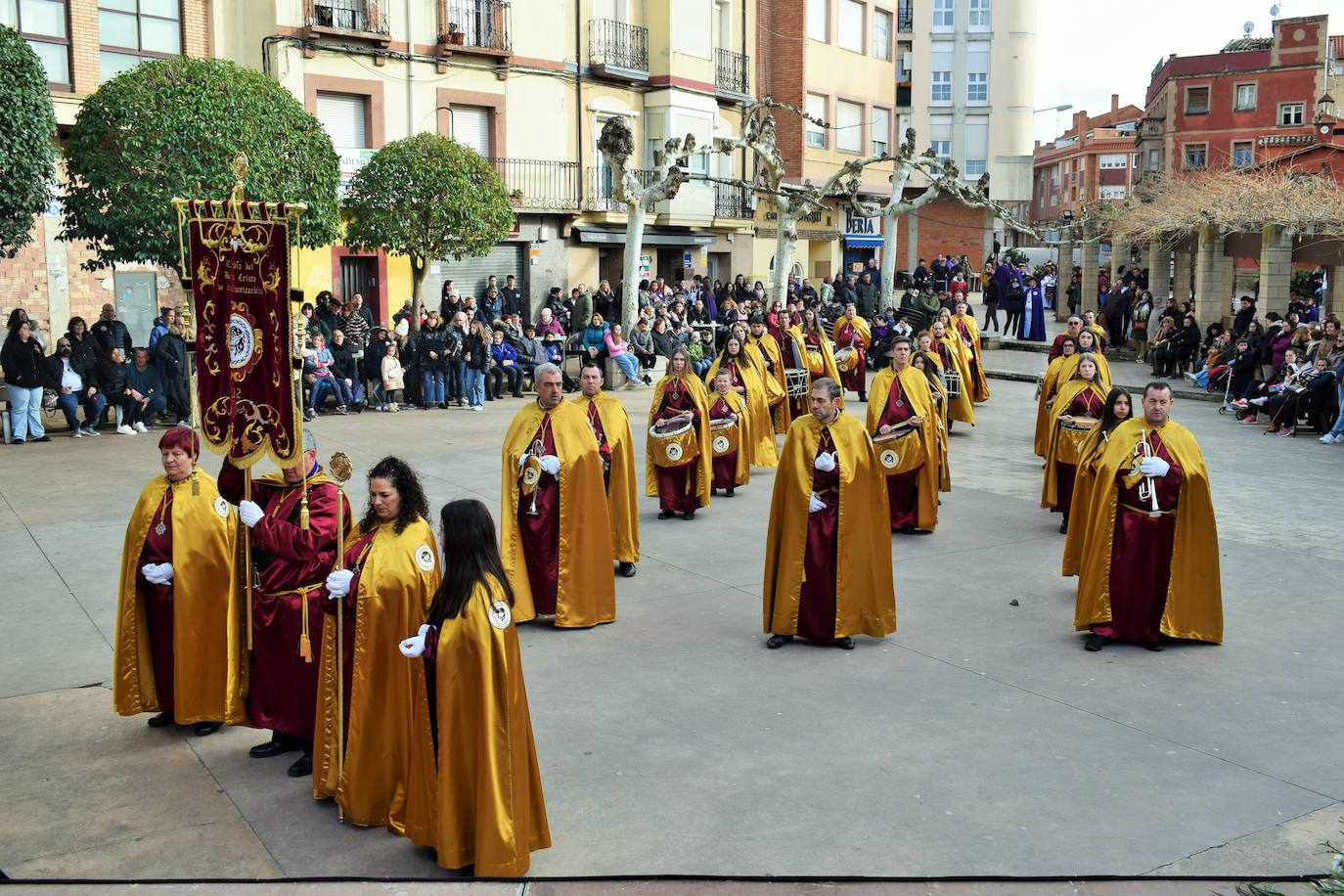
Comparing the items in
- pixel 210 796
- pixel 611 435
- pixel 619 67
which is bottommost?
pixel 210 796

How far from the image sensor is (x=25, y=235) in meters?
16.5

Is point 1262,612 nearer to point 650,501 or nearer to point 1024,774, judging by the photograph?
point 1024,774

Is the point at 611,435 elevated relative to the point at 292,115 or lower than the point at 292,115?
lower

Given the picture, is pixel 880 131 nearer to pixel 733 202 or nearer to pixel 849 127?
pixel 849 127

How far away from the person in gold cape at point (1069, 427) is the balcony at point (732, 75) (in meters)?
24.9

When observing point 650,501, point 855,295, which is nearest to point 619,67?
point 855,295

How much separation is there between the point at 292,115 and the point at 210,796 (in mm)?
14653

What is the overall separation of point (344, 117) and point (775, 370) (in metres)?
14.4

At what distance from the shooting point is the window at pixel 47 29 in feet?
72.8

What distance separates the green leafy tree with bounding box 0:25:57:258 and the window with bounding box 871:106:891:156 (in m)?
34.2

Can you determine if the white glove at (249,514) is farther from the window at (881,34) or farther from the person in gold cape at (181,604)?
the window at (881,34)

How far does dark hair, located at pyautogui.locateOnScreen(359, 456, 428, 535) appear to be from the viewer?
6.11 meters

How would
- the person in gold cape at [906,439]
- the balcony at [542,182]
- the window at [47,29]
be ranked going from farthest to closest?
the balcony at [542,182]
the window at [47,29]
the person in gold cape at [906,439]

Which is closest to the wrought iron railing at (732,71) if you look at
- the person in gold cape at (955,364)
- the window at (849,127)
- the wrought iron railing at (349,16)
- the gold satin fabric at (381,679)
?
the window at (849,127)
